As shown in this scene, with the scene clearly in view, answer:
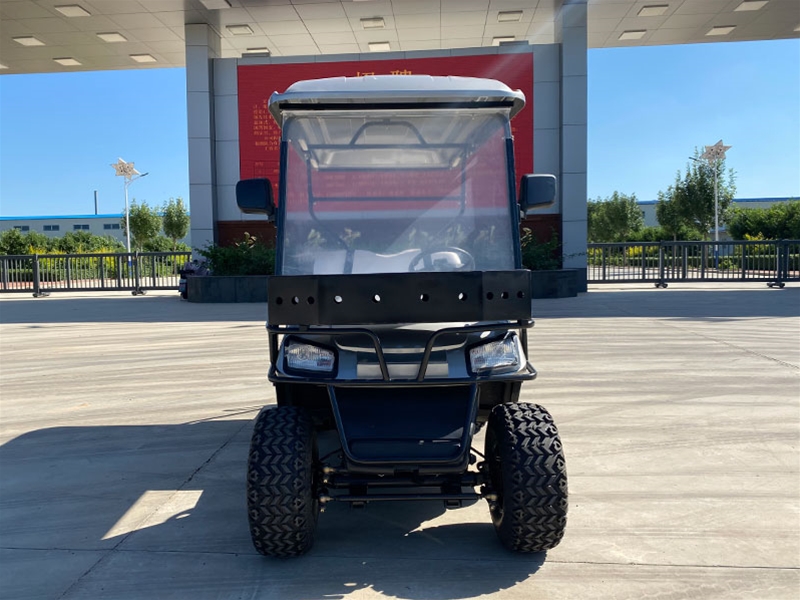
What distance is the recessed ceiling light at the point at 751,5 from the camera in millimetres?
17344

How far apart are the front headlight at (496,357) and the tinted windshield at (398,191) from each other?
0.63 m

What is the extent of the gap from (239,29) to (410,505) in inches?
704

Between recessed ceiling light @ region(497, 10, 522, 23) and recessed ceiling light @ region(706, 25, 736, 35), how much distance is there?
5967mm

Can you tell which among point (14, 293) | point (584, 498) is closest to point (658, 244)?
point (584, 498)

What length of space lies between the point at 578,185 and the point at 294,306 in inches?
639

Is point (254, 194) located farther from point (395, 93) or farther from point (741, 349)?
point (741, 349)

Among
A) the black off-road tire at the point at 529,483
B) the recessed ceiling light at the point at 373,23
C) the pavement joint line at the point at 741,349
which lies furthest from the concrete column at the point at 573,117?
the black off-road tire at the point at 529,483

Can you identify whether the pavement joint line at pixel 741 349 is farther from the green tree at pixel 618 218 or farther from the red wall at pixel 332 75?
the green tree at pixel 618 218

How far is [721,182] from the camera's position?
38.7 meters

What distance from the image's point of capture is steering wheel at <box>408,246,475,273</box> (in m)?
3.63

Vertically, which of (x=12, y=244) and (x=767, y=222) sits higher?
(x=767, y=222)

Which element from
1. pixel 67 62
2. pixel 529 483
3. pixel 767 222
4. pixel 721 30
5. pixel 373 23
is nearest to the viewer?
pixel 529 483

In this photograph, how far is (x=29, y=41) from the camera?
1941 centimetres

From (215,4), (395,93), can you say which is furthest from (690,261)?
(395,93)
